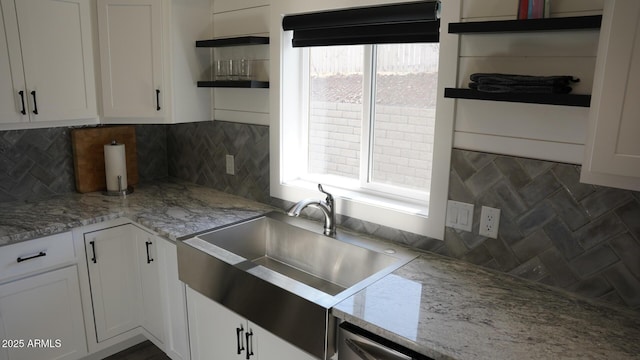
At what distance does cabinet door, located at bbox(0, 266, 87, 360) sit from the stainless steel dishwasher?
1.62 metres

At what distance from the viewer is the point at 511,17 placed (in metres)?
1.54

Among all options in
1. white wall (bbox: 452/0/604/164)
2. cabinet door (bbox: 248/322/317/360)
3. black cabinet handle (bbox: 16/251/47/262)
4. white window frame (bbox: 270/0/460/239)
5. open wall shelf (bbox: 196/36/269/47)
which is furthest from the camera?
open wall shelf (bbox: 196/36/269/47)

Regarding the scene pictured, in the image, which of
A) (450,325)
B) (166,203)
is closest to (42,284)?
(166,203)

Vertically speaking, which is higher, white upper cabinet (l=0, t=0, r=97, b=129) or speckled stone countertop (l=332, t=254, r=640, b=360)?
white upper cabinet (l=0, t=0, r=97, b=129)

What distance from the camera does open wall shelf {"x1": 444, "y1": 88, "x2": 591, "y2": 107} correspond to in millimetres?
1292

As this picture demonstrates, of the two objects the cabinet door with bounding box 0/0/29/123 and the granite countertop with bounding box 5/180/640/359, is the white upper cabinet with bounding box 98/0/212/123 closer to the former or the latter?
the cabinet door with bounding box 0/0/29/123

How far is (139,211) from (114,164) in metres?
0.46

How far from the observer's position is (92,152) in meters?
2.75

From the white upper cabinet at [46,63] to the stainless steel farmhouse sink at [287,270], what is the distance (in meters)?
1.11

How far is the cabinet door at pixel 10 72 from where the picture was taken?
212cm

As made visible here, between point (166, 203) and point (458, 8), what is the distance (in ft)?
6.18

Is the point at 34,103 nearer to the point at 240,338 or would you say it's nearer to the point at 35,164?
the point at 35,164

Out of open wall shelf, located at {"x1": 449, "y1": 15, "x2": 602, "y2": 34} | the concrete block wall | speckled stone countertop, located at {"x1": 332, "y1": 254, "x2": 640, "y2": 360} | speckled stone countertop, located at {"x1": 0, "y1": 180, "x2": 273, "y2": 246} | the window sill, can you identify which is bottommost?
speckled stone countertop, located at {"x1": 332, "y1": 254, "x2": 640, "y2": 360}

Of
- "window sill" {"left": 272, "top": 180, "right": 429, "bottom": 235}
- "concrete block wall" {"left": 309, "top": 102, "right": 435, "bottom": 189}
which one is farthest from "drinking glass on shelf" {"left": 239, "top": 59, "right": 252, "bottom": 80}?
"window sill" {"left": 272, "top": 180, "right": 429, "bottom": 235}
